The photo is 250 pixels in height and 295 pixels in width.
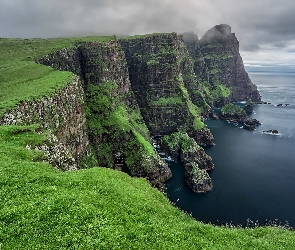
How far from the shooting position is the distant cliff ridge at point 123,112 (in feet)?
245

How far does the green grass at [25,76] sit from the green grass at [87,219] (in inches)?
984

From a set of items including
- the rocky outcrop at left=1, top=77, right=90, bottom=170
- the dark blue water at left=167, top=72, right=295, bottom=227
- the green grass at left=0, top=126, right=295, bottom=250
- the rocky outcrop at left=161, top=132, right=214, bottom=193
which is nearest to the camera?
the green grass at left=0, top=126, right=295, bottom=250

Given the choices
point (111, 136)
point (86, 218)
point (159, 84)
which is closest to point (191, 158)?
point (111, 136)

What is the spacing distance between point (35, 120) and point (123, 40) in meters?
132

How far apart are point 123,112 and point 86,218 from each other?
355 feet

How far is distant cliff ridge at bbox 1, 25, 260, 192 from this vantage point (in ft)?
245

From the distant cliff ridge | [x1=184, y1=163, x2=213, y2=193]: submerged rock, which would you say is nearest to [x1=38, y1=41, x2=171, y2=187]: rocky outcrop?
the distant cliff ridge

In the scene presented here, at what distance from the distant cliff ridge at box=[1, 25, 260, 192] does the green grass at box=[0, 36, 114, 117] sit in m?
2.41

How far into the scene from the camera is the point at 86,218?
25.3 meters

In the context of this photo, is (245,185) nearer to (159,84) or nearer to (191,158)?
(191,158)

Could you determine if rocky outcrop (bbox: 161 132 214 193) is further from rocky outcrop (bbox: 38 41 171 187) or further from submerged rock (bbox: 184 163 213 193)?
rocky outcrop (bbox: 38 41 171 187)

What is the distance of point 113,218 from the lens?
26.7 metres

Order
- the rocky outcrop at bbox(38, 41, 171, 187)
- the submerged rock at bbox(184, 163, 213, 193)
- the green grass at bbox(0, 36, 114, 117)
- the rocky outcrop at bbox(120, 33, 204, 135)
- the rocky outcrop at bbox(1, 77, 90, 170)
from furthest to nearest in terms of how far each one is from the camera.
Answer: the rocky outcrop at bbox(120, 33, 204, 135) → the rocky outcrop at bbox(38, 41, 171, 187) → the submerged rock at bbox(184, 163, 213, 193) → the green grass at bbox(0, 36, 114, 117) → the rocky outcrop at bbox(1, 77, 90, 170)

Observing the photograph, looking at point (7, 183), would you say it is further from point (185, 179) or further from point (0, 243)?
point (185, 179)
